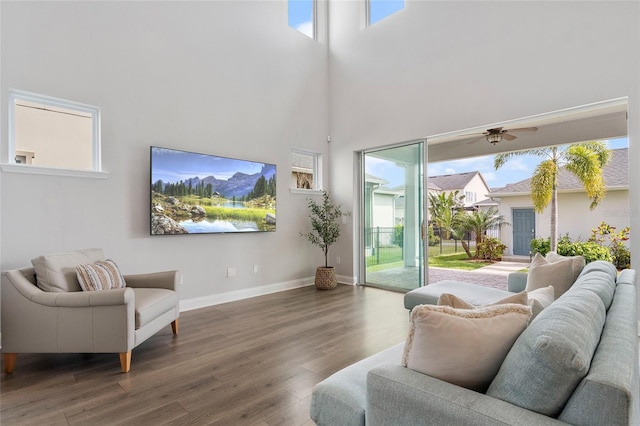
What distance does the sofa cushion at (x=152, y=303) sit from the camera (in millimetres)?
2661

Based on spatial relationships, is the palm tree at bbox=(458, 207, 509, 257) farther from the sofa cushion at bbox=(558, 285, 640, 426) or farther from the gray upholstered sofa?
the sofa cushion at bbox=(558, 285, 640, 426)

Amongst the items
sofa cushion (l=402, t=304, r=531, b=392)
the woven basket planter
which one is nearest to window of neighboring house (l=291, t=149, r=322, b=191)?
the woven basket planter

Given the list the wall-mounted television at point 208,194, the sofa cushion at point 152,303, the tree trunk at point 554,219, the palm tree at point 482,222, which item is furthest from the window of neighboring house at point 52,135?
the palm tree at point 482,222

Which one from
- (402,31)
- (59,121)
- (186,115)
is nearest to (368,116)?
(402,31)

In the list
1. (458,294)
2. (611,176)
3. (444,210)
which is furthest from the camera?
(444,210)

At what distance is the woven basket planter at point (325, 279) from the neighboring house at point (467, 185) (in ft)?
31.2

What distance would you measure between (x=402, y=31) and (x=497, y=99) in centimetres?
192

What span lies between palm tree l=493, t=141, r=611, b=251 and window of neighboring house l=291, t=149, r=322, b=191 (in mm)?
4048

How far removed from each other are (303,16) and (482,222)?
26.4 feet

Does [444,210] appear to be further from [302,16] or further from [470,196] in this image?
[302,16]

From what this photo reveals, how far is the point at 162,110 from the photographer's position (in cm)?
402

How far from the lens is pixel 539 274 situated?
8.25 ft

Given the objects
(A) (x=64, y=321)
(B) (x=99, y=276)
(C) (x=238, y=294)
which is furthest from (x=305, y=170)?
(A) (x=64, y=321)

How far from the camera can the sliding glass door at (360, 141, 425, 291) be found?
16.6 ft
